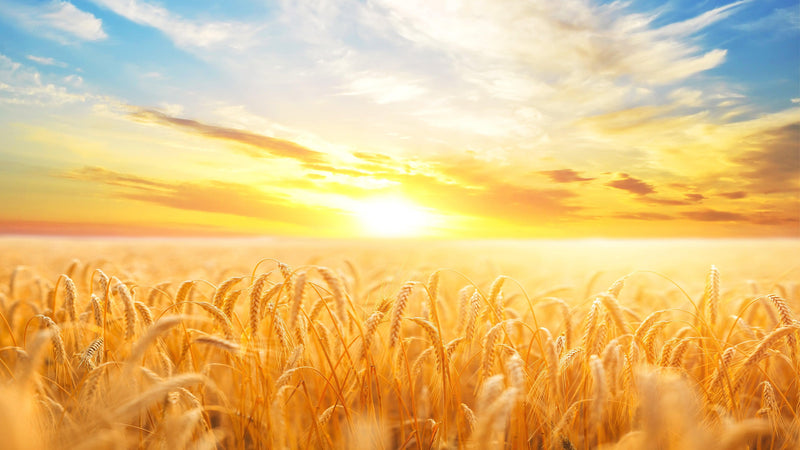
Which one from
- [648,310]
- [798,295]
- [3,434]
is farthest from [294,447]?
[798,295]

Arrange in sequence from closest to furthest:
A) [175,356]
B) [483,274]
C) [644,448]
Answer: [644,448], [175,356], [483,274]

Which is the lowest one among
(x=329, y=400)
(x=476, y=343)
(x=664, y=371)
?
(x=329, y=400)

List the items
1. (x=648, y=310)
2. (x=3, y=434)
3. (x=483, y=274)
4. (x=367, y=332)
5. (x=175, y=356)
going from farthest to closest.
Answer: (x=483, y=274) → (x=648, y=310) → (x=175, y=356) → (x=367, y=332) → (x=3, y=434)

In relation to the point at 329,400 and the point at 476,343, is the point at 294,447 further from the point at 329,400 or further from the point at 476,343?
the point at 476,343

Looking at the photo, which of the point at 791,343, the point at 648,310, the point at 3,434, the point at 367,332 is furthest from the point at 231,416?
the point at 648,310

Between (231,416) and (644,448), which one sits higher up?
(644,448)

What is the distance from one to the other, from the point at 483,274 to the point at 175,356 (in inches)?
240

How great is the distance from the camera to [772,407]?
2160mm

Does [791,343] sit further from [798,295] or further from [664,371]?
[798,295]

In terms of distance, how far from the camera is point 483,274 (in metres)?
8.23

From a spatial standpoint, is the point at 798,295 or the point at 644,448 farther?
the point at 798,295

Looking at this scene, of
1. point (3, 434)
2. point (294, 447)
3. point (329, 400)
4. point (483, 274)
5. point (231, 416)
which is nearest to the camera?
point (3, 434)

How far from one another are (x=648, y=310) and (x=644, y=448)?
382 centimetres

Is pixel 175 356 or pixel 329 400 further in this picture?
pixel 175 356
